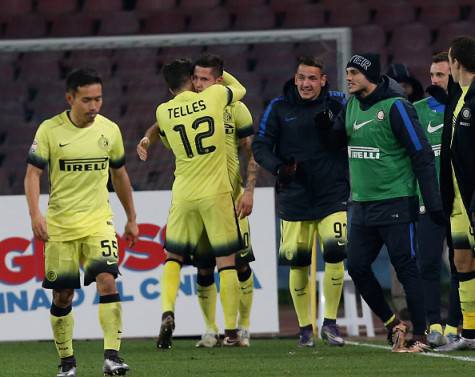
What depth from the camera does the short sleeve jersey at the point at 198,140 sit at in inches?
408

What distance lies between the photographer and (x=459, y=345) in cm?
931

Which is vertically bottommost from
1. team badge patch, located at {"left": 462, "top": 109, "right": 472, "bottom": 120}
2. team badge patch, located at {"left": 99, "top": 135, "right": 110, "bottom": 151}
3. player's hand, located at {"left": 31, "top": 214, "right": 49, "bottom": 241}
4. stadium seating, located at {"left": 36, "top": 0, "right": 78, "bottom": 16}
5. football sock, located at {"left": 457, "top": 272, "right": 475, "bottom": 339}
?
football sock, located at {"left": 457, "top": 272, "right": 475, "bottom": 339}

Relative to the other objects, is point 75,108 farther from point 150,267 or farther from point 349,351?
point 150,267

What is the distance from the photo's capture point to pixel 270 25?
55.0ft

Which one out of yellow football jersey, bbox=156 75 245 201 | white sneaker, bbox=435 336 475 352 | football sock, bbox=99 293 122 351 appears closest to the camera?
football sock, bbox=99 293 122 351

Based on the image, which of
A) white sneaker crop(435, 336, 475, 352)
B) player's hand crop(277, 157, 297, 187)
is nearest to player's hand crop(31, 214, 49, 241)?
player's hand crop(277, 157, 297, 187)

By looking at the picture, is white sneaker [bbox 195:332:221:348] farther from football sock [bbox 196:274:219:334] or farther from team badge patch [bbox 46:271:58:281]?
team badge patch [bbox 46:271:58:281]

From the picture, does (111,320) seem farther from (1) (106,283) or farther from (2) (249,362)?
(2) (249,362)

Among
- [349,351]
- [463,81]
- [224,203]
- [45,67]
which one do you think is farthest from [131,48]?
[463,81]

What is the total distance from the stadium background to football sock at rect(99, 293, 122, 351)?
4589mm

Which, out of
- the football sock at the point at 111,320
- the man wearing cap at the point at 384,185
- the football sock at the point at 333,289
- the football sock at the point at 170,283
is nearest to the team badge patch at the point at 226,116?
the football sock at the point at 170,283

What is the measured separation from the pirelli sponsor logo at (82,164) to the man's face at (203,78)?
2.46 meters

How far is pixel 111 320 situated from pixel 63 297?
1.25 ft

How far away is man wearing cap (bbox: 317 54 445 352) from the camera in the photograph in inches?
357
